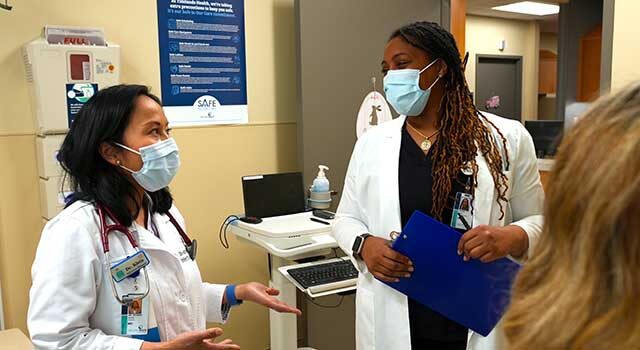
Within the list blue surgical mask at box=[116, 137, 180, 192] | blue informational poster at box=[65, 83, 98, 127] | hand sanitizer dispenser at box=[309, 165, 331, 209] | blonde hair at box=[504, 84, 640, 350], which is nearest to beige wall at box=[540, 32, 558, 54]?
hand sanitizer dispenser at box=[309, 165, 331, 209]

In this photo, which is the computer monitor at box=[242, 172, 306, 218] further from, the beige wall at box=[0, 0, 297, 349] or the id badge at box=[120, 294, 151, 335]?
the id badge at box=[120, 294, 151, 335]

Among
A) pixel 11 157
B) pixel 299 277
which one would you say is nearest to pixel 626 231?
pixel 299 277

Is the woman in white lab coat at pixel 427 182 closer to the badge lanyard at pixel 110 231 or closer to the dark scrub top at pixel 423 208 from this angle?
the dark scrub top at pixel 423 208

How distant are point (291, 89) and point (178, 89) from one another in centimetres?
63

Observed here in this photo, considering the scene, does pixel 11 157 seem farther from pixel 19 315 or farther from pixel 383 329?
pixel 383 329

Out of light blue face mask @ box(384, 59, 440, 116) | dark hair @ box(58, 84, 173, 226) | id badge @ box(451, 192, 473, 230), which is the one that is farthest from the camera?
light blue face mask @ box(384, 59, 440, 116)

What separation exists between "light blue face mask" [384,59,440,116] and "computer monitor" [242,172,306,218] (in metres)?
1.04

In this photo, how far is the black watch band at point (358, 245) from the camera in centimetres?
149

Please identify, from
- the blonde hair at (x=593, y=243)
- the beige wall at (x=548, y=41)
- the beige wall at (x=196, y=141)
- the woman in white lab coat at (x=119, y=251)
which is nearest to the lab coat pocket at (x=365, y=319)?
the woman in white lab coat at (x=119, y=251)

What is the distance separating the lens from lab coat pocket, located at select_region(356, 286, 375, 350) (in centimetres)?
156

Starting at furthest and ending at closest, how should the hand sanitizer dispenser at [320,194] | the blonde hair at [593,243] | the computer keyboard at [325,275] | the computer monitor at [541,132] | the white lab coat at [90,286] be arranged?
the computer monitor at [541,132], the hand sanitizer dispenser at [320,194], the computer keyboard at [325,275], the white lab coat at [90,286], the blonde hair at [593,243]

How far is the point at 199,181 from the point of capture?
2672 mm

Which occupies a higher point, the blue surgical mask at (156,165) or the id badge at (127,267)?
the blue surgical mask at (156,165)

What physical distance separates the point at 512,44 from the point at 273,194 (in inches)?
213
